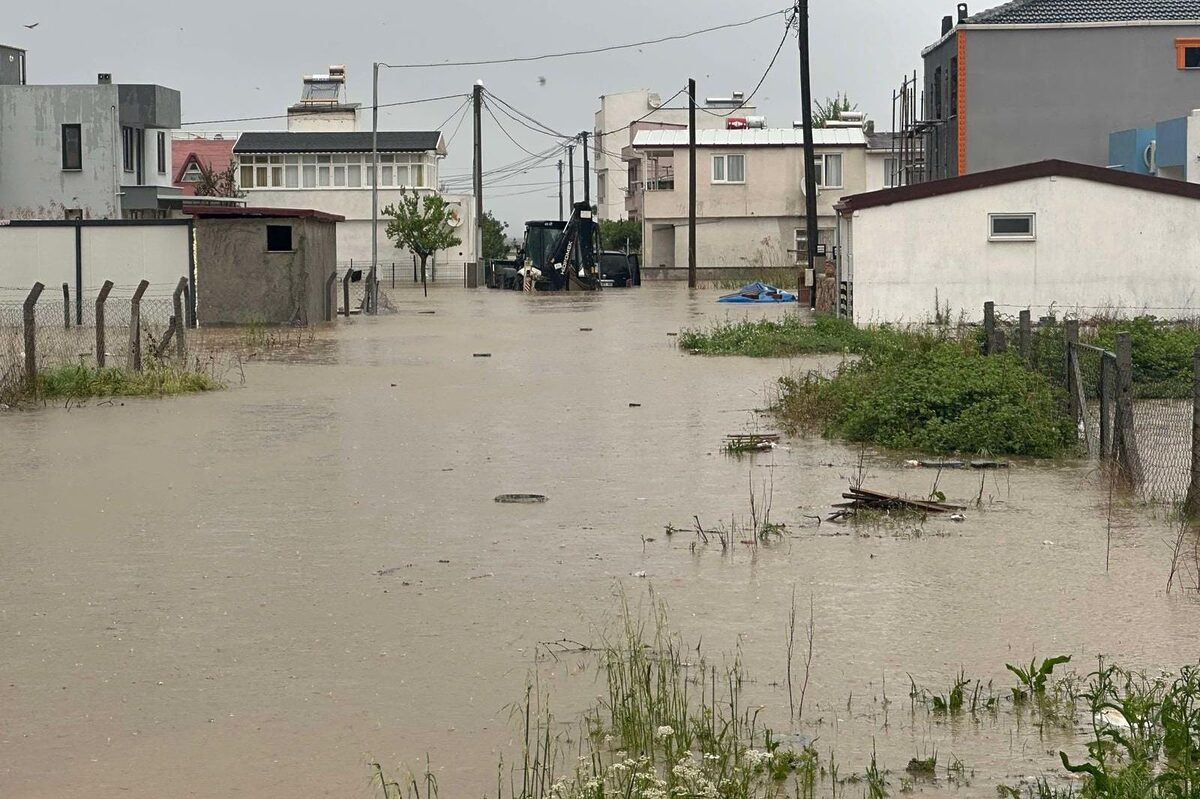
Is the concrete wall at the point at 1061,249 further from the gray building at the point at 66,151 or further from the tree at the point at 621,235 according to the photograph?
the tree at the point at 621,235

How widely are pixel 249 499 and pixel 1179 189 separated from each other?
22236mm

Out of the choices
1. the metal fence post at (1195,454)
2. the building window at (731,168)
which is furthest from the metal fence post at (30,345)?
the building window at (731,168)

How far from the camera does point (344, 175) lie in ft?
259

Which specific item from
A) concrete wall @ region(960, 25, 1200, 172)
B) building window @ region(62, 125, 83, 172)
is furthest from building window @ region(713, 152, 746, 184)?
building window @ region(62, 125, 83, 172)

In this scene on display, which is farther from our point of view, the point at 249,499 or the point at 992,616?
the point at 249,499

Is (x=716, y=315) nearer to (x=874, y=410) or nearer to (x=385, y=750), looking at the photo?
(x=874, y=410)

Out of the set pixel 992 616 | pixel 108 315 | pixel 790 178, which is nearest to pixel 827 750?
pixel 992 616

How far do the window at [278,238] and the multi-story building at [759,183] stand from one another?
34827 mm

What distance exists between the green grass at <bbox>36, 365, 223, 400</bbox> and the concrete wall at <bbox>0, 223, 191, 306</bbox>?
16.6 meters

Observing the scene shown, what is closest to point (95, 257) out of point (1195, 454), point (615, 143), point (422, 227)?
point (1195, 454)

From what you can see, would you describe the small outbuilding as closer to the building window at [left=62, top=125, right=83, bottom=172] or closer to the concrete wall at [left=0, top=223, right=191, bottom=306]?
the concrete wall at [left=0, top=223, right=191, bottom=306]

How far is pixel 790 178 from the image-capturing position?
71.4 m

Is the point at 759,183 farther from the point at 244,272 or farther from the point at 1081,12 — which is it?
the point at 244,272

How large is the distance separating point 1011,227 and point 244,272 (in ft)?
56.4
